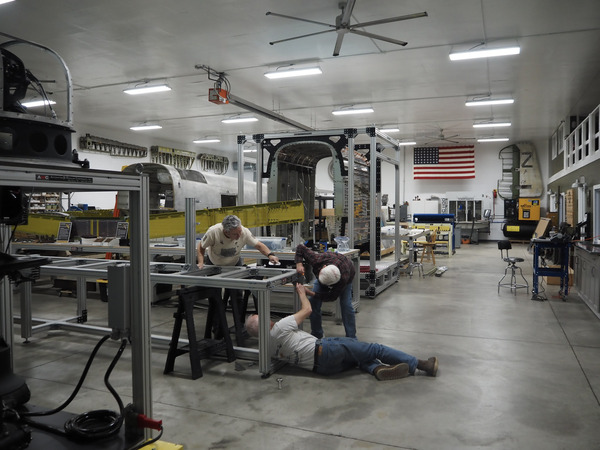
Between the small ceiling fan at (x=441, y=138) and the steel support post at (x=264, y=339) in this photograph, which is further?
the small ceiling fan at (x=441, y=138)

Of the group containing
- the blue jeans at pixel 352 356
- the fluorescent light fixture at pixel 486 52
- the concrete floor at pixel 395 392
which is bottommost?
the concrete floor at pixel 395 392

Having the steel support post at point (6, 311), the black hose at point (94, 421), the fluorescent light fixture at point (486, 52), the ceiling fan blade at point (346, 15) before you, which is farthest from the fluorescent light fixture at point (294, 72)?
the black hose at point (94, 421)

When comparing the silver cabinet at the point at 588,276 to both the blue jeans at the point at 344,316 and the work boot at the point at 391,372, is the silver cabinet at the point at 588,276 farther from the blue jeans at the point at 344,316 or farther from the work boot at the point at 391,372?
the work boot at the point at 391,372

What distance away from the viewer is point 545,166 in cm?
2002

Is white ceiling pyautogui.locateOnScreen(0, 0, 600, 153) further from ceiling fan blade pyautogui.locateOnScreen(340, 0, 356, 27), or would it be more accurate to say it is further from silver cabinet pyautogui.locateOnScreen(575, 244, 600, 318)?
silver cabinet pyautogui.locateOnScreen(575, 244, 600, 318)

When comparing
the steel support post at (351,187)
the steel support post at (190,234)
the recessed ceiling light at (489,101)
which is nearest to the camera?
the steel support post at (190,234)

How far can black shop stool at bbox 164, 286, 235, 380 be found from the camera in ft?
14.0

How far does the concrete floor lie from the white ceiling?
4783 mm

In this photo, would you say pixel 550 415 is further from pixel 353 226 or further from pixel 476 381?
pixel 353 226

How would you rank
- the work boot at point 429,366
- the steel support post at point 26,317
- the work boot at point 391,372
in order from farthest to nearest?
the steel support post at point 26,317 → the work boot at point 429,366 → the work boot at point 391,372

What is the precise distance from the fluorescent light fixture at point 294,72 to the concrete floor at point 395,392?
5694 mm

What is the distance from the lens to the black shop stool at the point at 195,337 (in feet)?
14.0

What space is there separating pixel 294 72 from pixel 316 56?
0.73 m

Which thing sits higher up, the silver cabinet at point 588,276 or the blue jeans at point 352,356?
the silver cabinet at point 588,276
